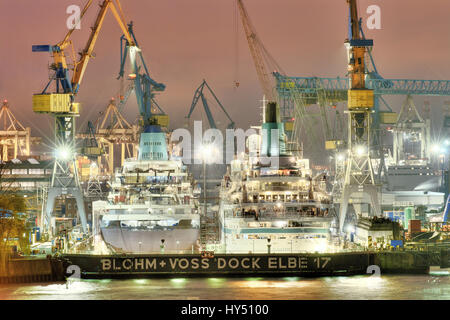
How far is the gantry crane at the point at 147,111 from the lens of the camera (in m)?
75.3

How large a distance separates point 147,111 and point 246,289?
191 ft

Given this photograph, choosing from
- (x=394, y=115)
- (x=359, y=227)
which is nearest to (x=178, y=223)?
(x=359, y=227)

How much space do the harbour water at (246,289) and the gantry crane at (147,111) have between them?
21.7m

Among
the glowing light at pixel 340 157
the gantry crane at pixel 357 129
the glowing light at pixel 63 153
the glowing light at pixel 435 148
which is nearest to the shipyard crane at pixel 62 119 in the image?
the glowing light at pixel 63 153

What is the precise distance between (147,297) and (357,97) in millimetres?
34399

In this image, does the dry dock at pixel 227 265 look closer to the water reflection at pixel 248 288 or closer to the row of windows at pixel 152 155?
the water reflection at pixel 248 288

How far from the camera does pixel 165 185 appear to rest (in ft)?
221

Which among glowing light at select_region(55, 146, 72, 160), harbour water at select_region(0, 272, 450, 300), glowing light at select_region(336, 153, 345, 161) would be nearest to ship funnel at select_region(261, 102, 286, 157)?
harbour water at select_region(0, 272, 450, 300)

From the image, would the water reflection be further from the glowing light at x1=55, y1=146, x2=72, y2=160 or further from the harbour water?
the glowing light at x1=55, y1=146, x2=72, y2=160

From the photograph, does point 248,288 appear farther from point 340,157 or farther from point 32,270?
point 340,157

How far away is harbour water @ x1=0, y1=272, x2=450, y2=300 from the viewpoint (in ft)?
164

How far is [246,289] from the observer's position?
52.1m
